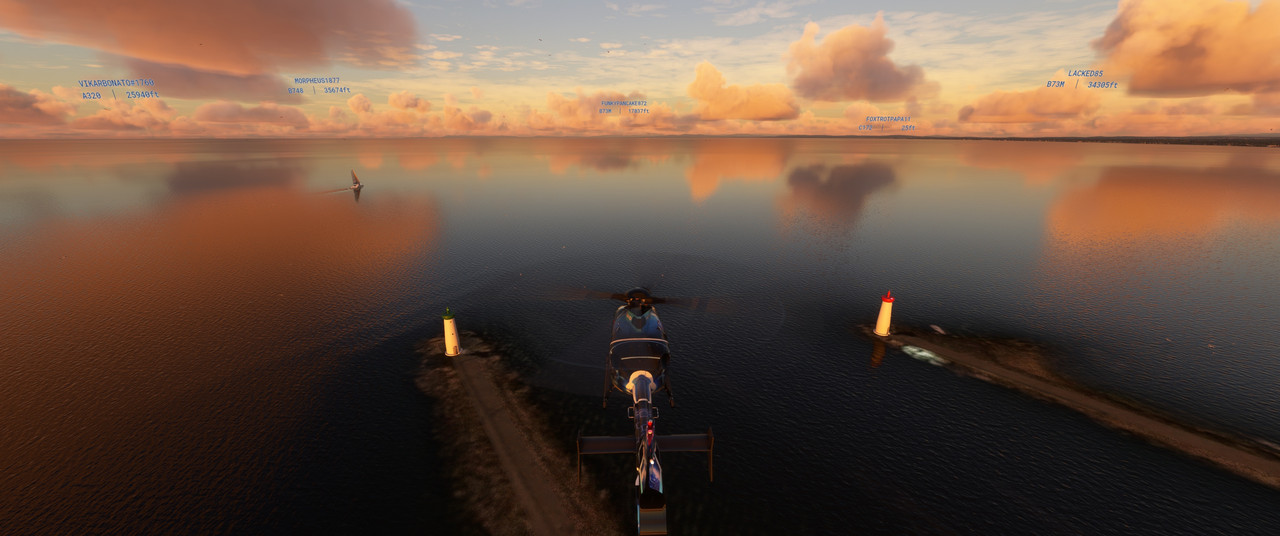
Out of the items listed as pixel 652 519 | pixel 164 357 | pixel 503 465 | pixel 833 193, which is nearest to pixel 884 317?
pixel 652 519

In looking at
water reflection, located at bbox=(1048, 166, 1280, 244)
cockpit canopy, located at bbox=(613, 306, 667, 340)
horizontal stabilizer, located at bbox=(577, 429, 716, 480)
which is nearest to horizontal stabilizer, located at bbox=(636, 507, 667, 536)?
horizontal stabilizer, located at bbox=(577, 429, 716, 480)

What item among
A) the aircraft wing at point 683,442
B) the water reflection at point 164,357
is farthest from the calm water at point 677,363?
the aircraft wing at point 683,442

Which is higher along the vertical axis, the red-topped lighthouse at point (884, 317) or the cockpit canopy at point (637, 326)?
the cockpit canopy at point (637, 326)

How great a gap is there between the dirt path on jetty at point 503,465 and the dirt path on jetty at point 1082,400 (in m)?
32.3

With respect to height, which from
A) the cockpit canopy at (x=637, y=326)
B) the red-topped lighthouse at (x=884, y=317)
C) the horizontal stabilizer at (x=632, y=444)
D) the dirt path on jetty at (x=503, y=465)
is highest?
the cockpit canopy at (x=637, y=326)

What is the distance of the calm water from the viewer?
2341 centimetres

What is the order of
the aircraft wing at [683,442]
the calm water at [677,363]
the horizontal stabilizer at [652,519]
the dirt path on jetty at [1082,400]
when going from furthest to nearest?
the dirt path on jetty at [1082,400]
the calm water at [677,363]
the aircraft wing at [683,442]
the horizontal stabilizer at [652,519]

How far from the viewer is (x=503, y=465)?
25.9 meters

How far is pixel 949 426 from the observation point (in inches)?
1137

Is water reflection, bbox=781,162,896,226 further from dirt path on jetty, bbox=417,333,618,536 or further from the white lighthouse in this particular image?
dirt path on jetty, bbox=417,333,618,536

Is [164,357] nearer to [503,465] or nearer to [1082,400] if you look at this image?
[503,465]

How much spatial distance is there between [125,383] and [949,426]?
60657 millimetres

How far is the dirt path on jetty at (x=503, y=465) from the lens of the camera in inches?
885

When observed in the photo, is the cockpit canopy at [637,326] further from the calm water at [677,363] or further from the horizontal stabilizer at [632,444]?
the horizontal stabilizer at [632,444]
